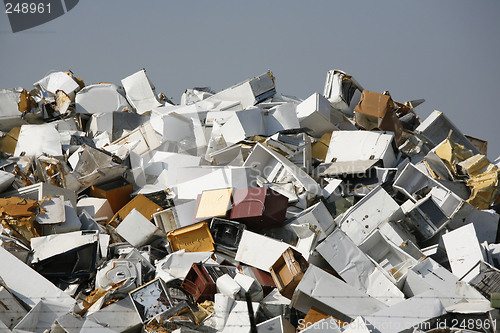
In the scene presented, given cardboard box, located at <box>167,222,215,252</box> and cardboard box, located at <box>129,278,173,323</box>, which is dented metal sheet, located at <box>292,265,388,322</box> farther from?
cardboard box, located at <box>167,222,215,252</box>

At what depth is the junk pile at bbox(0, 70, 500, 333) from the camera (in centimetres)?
515

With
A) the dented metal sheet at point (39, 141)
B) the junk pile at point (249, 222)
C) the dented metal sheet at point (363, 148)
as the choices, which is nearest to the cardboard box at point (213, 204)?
the junk pile at point (249, 222)

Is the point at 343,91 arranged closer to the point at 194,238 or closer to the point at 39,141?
the point at 194,238

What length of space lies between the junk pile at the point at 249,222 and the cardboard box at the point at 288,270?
19 millimetres

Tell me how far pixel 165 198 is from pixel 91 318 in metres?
2.92

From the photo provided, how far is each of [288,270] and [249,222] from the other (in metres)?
1.16

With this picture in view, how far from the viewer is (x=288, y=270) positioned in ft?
18.7

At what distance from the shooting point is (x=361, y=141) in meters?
7.98

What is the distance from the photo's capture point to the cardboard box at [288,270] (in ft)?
18.4

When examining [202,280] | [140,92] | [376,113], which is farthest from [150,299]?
[140,92]

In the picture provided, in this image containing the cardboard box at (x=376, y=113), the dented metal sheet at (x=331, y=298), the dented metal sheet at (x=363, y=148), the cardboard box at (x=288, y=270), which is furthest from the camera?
the cardboard box at (x=376, y=113)

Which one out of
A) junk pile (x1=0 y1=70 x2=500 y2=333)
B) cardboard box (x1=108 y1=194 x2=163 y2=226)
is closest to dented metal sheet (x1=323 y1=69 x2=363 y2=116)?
junk pile (x1=0 y1=70 x2=500 y2=333)

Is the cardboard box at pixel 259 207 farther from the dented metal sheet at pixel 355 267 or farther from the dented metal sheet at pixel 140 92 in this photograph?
the dented metal sheet at pixel 140 92

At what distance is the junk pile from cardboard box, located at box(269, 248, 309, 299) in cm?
2
